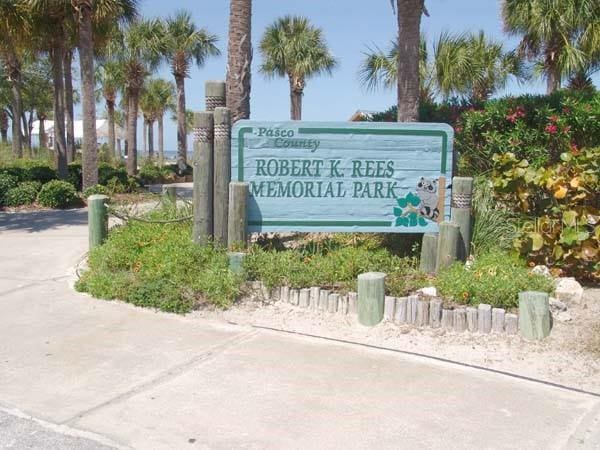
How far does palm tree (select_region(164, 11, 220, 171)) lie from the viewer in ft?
95.3

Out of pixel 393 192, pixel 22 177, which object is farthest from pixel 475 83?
pixel 393 192

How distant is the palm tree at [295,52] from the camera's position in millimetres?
30859

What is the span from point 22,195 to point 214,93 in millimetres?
8999

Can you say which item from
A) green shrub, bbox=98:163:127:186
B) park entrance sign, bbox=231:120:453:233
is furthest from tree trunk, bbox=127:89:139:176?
park entrance sign, bbox=231:120:453:233

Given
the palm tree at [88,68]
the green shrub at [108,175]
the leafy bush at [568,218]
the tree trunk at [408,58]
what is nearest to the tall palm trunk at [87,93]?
the palm tree at [88,68]

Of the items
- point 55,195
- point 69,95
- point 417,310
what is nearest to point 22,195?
point 55,195

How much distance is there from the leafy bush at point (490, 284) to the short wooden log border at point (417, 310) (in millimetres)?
123

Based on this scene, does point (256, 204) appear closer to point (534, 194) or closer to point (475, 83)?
point (534, 194)

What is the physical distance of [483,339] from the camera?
5195 millimetres

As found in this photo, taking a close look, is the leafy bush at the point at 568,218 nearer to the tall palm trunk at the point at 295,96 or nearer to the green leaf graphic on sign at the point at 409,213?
the green leaf graphic on sign at the point at 409,213

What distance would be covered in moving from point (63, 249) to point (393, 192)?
16.0ft

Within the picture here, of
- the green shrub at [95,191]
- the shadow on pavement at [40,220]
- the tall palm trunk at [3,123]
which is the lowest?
the shadow on pavement at [40,220]

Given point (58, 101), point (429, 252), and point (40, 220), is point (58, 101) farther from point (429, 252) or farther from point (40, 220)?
point (429, 252)

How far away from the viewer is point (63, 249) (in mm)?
8852
